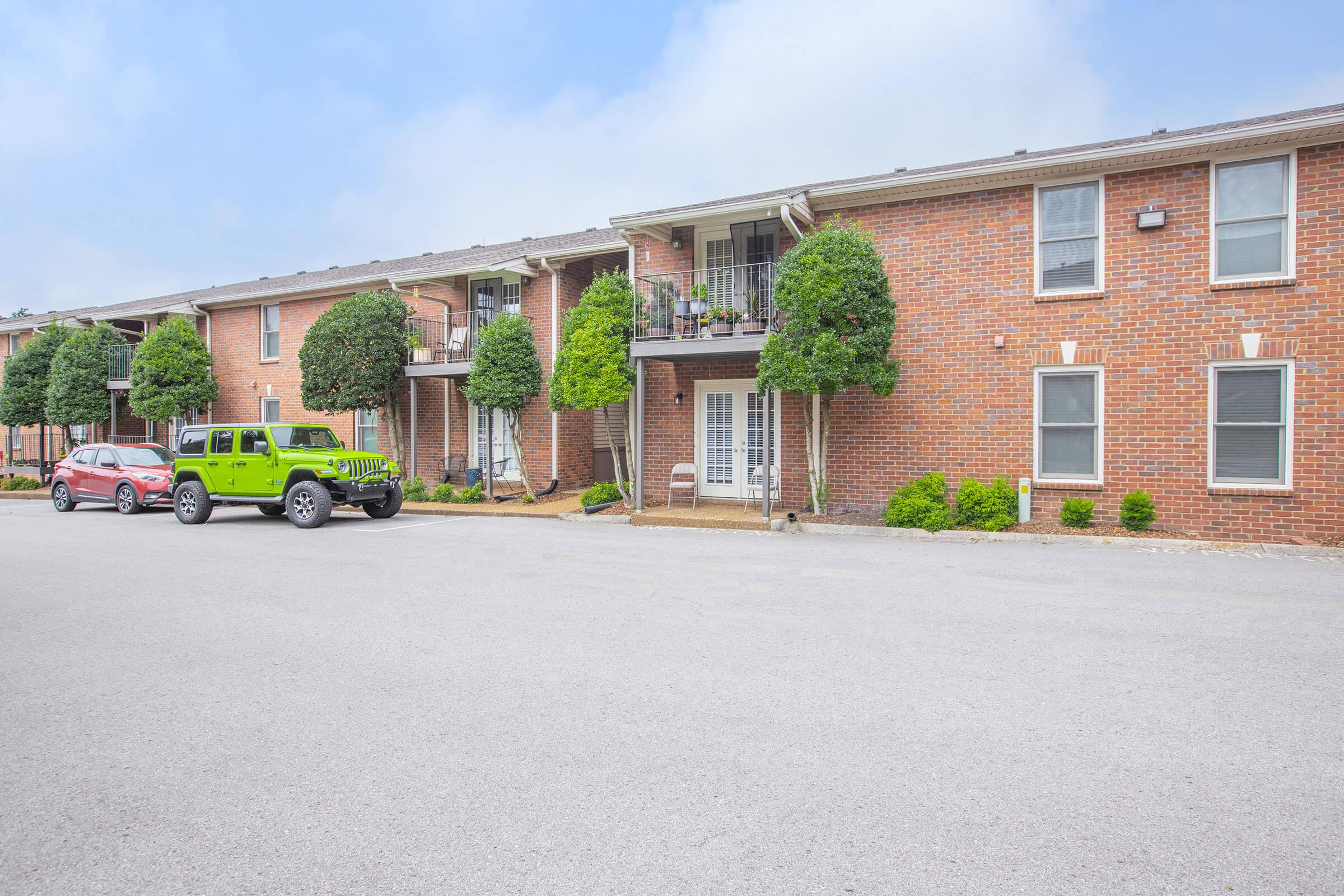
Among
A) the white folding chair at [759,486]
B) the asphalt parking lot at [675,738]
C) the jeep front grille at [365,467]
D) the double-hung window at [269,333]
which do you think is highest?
the double-hung window at [269,333]

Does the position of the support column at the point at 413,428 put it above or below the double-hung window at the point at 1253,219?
Result: below

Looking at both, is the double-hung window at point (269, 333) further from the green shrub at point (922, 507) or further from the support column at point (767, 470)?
the green shrub at point (922, 507)

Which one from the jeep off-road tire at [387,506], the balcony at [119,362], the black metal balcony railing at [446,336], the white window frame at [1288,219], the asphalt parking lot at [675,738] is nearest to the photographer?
the asphalt parking lot at [675,738]

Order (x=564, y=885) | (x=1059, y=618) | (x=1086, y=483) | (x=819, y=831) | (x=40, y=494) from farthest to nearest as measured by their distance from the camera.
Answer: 1. (x=40, y=494)
2. (x=1086, y=483)
3. (x=1059, y=618)
4. (x=819, y=831)
5. (x=564, y=885)

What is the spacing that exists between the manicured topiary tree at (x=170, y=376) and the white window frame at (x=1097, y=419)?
21.5 m

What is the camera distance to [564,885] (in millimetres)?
2734

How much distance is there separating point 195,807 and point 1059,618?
622 cm

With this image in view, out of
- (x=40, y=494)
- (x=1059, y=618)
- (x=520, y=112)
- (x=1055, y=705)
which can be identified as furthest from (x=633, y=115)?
(x=1055, y=705)

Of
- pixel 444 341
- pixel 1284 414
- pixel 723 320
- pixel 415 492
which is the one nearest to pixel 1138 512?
pixel 1284 414

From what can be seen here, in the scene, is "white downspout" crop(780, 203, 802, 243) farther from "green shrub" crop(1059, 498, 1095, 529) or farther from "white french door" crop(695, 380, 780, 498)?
"green shrub" crop(1059, 498, 1095, 529)

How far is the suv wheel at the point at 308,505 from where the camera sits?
13.2 meters

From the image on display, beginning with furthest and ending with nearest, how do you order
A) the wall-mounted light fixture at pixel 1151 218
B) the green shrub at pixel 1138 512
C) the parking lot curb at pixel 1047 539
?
the wall-mounted light fixture at pixel 1151 218
the green shrub at pixel 1138 512
the parking lot curb at pixel 1047 539

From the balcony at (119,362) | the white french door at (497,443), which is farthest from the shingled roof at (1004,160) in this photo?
the balcony at (119,362)

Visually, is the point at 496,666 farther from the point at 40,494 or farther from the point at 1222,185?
the point at 40,494
